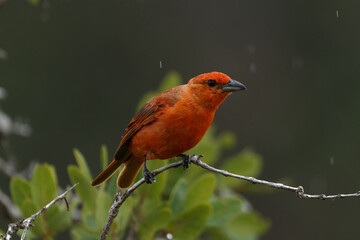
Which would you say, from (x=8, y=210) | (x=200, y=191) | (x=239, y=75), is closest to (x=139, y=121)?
(x=200, y=191)

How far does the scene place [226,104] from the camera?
1097cm

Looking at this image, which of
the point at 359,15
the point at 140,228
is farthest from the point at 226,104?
the point at 140,228

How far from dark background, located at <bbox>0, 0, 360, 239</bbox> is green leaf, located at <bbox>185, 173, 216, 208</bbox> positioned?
23.5 feet

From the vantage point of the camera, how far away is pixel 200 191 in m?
3.33

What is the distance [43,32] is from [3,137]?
298 inches

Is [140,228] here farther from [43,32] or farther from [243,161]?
[43,32]

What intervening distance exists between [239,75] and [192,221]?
25.5 feet

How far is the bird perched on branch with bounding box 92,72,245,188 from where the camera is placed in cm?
329

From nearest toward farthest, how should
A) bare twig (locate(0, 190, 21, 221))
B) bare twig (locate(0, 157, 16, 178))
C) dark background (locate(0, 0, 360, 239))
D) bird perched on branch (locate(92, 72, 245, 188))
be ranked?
bird perched on branch (locate(92, 72, 245, 188)), bare twig (locate(0, 190, 21, 221)), bare twig (locate(0, 157, 16, 178)), dark background (locate(0, 0, 360, 239))

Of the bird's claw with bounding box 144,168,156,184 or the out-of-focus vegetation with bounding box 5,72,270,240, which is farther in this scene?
the bird's claw with bounding box 144,168,156,184

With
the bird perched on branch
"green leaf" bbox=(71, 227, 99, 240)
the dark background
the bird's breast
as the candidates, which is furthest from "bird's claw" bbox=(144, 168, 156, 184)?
the dark background

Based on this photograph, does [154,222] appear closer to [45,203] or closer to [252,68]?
[45,203]

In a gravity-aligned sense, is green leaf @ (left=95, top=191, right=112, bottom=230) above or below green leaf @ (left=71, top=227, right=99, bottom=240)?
above

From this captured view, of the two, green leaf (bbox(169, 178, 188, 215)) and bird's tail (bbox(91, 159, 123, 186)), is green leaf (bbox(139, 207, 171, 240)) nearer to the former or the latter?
green leaf (bbox(169, 178, 188, 215))
